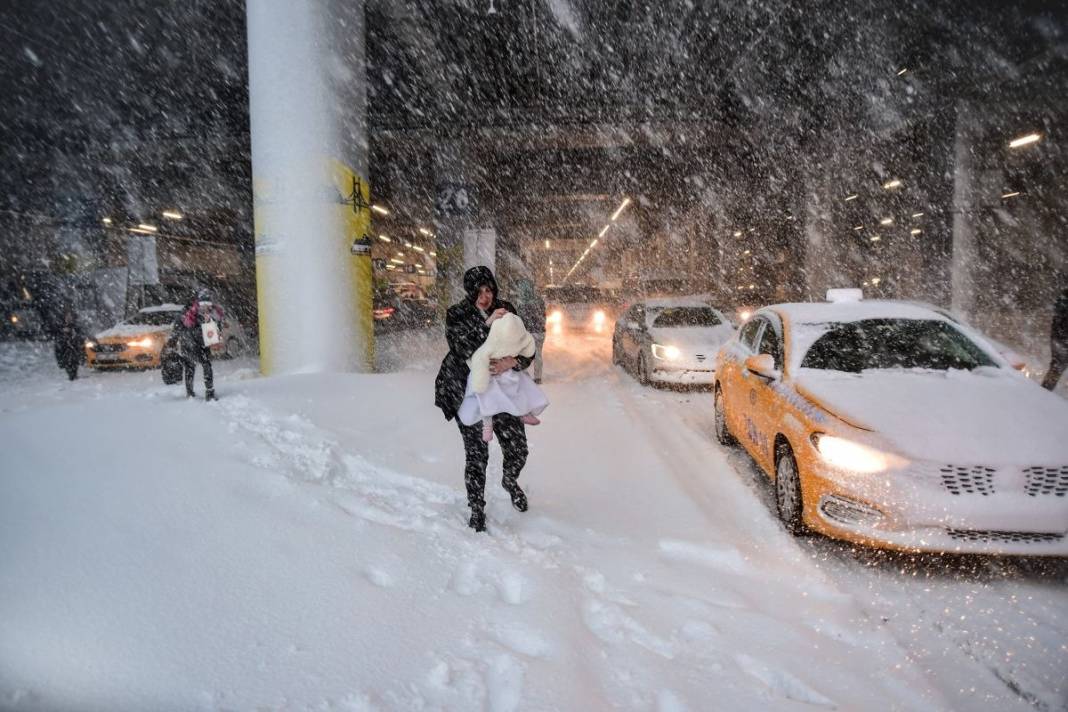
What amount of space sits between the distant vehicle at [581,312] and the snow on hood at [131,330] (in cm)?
1095

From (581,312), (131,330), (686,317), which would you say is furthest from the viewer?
(581,312)

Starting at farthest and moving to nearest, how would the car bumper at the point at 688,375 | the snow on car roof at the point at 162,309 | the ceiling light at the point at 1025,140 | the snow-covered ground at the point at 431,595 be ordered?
the ceiling light at the point at 1025,140 → the snow on car roof at the point at 162,309 → the car bumper at the point at 688,375 → the snow-covered ground at the point at 431,595

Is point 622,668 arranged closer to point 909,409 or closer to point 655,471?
point 909,409

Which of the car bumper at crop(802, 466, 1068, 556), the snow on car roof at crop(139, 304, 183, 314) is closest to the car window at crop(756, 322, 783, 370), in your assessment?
the car bumper at crop(802, 466, 1068, 556)

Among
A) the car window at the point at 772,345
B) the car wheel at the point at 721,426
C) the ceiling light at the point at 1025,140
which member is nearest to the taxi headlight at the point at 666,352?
the car wheel at the point at 721,426

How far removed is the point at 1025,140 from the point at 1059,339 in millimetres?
11746

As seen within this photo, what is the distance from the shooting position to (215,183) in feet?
77.8

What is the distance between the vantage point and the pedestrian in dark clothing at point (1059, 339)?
830 cm

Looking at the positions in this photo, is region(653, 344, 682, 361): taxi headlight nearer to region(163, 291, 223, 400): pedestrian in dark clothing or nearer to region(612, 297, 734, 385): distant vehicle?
region(612, 297, 734, 385): distant vehicle

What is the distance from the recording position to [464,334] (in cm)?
383

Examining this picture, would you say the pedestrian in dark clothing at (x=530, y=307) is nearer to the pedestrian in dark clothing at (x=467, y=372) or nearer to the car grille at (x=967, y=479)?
the pedestrian in dark clothing at (x=467, y=372)

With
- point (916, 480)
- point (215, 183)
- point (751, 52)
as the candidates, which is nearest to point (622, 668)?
point (916, 480)

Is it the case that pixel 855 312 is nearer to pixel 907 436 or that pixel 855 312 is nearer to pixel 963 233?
pixel 907 436

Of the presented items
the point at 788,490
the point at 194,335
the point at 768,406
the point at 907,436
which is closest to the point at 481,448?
the point at 788,490
